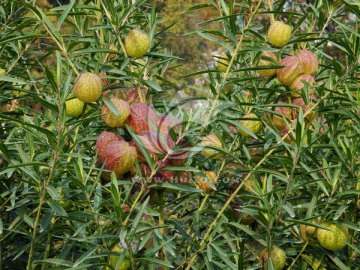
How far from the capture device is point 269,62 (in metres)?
1.50

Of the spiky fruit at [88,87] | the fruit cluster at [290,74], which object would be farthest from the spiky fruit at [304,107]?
the spiky fruit at [88,87]

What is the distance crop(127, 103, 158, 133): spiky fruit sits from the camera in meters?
1.19

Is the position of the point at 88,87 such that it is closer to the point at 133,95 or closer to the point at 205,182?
the point at 133,95

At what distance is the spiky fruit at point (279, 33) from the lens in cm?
138

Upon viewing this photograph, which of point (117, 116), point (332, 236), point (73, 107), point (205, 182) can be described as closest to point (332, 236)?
point (332, 236)

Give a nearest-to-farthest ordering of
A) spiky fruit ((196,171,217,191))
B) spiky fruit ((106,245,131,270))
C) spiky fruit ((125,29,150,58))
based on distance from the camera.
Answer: spiky fruit ((106,245,131,270)) → spiky fruit ((125,29,150,58)) → spiky fruit ((196,171,217,191))

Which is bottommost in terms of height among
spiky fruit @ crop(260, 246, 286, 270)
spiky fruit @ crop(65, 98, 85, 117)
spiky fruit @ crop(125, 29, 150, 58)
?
spiky fruit @ crop(260, 246, 286, 270)

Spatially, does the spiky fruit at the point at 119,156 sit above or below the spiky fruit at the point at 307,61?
below

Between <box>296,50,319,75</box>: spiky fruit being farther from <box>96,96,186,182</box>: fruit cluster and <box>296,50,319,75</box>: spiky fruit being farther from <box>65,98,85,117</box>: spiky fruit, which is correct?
<box>65,98,85,117</box>: spiky fruit

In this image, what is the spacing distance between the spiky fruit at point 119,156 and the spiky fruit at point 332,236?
17.8 inches

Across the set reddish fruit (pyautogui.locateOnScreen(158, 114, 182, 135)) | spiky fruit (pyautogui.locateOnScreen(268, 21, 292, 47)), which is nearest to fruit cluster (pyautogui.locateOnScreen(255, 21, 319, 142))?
spiky fruit (pyautogui.locateOnScreen(268, 21, 292, 47))

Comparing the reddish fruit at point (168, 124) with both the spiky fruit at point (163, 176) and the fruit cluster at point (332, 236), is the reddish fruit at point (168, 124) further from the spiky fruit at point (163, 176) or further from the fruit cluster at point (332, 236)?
the fruit cluster at point (332, 236)

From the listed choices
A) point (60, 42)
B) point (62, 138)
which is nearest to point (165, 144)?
point (62, 138)

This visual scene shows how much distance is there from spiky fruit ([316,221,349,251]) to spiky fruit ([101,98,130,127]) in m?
0.50
